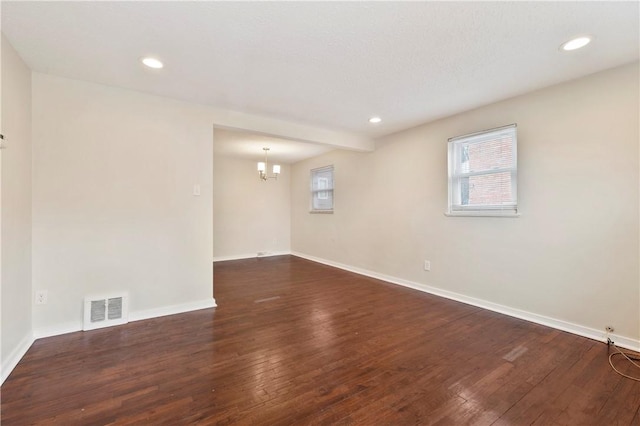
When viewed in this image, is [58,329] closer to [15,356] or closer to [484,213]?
[15,356]

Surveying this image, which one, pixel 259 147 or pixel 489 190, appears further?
pixel 259 147

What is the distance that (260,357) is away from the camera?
2.15m

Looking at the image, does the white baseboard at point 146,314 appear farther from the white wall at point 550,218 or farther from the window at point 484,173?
the window at point 484,173

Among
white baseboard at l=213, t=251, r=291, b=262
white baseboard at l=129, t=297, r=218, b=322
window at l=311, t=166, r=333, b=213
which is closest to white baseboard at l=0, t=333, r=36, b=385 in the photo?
white baseboard at l=129, t=297, r=218, b=322

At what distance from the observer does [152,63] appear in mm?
2283

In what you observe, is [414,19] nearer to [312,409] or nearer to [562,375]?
[312,409]

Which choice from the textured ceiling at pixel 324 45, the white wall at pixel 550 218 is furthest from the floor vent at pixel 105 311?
the white wall at pixel 550 218

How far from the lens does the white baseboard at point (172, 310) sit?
2857 millimetres

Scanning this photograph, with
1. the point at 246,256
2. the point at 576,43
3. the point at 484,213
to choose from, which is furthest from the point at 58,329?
the point at 576,43

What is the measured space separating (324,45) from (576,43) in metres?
1.87

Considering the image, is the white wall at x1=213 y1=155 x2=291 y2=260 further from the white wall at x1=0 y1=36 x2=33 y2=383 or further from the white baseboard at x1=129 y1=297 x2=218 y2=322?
the white wall at x1=0 y1=36 x2=33 y2=383

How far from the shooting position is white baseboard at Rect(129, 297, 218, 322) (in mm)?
2857

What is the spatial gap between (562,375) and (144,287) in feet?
12.3

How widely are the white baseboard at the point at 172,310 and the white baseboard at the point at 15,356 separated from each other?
2.37 feet
